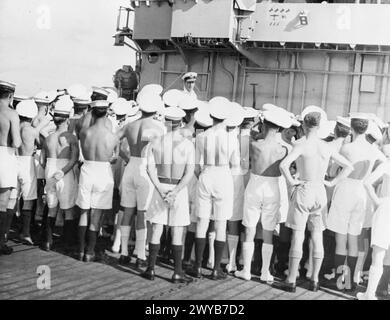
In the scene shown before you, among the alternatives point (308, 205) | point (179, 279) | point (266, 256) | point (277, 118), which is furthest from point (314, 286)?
point (277, 118)

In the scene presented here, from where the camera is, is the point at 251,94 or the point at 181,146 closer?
the point at 181,146

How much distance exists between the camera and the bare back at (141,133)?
5184 millimetres

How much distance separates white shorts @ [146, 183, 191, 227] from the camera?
4711 mm

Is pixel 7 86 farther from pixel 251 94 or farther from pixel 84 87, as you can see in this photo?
pixel 251 94

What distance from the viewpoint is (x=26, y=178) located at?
563 centimetres

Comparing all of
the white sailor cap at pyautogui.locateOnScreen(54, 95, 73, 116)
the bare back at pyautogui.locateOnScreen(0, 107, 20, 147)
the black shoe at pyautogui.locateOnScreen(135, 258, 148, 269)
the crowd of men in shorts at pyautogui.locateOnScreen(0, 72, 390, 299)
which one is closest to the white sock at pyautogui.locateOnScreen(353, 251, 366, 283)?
the crowd of men in shorts at pyautogui.locateOnScreen(0, 72, 390, 299)

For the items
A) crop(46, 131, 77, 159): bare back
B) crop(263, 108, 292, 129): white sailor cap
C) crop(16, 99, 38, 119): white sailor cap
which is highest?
crop(263, 108, 292, 129): white sailor cap

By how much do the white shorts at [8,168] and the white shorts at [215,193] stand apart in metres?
2.07

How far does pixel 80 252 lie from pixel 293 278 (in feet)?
7.80

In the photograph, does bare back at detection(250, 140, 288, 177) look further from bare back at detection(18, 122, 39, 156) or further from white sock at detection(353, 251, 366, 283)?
bare back at detection(18, 122, 39, 156)

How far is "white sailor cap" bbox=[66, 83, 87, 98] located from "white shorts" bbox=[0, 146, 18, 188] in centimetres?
180

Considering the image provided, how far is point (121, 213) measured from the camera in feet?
19.3

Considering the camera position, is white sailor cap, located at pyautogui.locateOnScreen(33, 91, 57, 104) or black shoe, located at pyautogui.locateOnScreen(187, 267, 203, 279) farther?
white sailor cap, located at pyautogui.locateOnScreen(33, 91, 57, 104)
